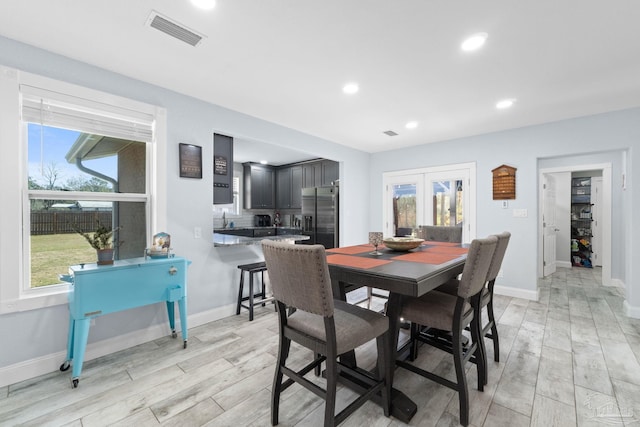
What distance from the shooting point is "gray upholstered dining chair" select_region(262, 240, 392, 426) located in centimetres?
131

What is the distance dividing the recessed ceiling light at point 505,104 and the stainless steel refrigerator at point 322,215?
2.76 meters

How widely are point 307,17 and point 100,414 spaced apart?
280 cm

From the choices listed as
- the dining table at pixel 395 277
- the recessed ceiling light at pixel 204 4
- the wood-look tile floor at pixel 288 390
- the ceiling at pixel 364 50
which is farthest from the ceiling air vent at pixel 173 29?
the wood-look tile floor at pixel 288 390

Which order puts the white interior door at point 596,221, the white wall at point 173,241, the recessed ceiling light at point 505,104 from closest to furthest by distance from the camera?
1. the white wall at point 173,241
2. the recessed ceiling light at point 505,104
3. the white interior door at point 596,221

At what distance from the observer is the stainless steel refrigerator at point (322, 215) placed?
5125 millimetres

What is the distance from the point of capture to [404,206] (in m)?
5.25

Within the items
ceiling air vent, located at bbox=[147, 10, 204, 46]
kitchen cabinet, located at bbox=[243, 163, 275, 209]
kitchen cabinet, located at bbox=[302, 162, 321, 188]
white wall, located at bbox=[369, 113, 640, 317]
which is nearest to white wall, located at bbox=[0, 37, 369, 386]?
ceiling air vent, located at bbox=[147, 10, 204, 46]

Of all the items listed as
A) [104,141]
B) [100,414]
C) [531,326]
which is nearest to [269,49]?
[104,141]

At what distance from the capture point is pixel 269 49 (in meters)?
2.08

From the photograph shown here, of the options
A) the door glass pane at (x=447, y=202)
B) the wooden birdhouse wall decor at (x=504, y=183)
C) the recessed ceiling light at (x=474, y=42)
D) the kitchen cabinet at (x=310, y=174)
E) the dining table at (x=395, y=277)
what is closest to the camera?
the dining table at (x=395, y=277)

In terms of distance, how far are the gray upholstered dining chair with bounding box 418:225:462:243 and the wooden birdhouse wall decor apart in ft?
4.62

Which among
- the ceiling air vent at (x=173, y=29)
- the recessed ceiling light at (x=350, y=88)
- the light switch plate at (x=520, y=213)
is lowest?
the light switch plate at (x=520, y=213)

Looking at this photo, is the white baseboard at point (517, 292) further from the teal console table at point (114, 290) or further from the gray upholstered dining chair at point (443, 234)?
the teal console table at point (114, 290)

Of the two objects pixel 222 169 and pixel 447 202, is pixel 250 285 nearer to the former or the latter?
pixel 222 169
